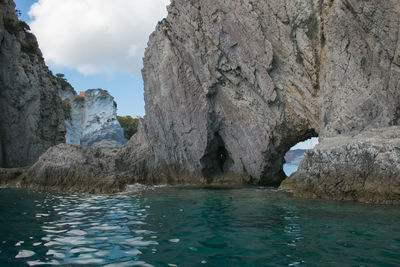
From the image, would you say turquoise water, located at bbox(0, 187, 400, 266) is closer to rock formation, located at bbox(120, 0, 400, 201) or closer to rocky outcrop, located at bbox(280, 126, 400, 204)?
rocky outcrop, located at bbox(280, 126, 400, 204)

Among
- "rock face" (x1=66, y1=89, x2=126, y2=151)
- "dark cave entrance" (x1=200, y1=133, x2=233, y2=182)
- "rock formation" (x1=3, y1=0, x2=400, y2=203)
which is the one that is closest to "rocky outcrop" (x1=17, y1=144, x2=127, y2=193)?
"rock formation" (x1=3, y1=0, x2=400, y2=203)

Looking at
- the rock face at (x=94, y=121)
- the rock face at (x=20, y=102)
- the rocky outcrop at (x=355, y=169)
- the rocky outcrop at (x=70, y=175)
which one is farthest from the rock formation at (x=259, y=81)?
the rock face at (x=94, y=121)

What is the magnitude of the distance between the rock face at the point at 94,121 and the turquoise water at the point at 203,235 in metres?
37.3

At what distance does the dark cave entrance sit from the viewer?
2420 cm

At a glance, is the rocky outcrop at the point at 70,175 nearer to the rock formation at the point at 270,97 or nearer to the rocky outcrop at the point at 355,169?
the rock formation at the point at 270,97

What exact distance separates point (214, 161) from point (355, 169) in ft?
45.1

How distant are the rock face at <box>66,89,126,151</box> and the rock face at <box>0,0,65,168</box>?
1579 centimetres

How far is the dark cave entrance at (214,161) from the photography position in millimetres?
24203

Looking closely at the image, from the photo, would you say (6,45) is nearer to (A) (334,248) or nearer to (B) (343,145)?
(B) (343,145)

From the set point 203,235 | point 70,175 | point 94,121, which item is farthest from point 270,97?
point 94,121

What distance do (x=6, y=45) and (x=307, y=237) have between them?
3139cm

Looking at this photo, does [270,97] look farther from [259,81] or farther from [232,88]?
[232,88]

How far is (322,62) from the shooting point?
61.3 feet

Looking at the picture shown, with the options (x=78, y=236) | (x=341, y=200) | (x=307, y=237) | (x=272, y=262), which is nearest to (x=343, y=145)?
(x=341, y=200)
